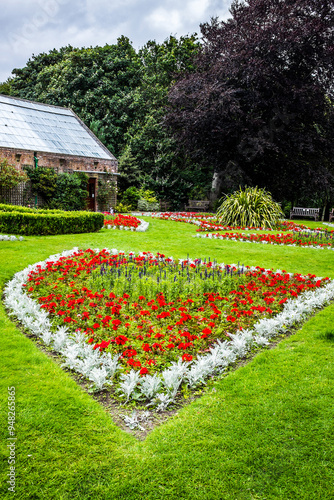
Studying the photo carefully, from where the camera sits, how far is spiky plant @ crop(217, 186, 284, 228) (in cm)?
1361

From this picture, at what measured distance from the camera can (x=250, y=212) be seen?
13.7 m

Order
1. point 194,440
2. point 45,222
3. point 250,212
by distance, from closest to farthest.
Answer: point 194,440 → point 45,222 → point 250,212

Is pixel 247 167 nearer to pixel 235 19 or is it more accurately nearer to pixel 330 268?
pixel 235 19

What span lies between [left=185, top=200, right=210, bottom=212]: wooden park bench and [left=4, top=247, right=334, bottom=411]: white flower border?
62.7 feet

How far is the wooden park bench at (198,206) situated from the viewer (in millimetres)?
23516

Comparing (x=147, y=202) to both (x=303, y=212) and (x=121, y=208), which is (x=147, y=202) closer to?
(x=121, y=208)

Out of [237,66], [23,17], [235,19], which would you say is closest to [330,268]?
[23,17]

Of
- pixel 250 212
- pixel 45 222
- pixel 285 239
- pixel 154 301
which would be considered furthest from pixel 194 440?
pixel 250 212

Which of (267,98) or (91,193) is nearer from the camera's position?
(267,98)

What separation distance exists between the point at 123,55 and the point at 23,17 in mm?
18567

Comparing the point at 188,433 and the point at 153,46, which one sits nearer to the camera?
the point at 188,433

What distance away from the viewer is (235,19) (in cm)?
2022

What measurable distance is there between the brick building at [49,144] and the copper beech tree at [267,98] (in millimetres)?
5421

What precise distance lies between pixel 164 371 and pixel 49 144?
1858cm
